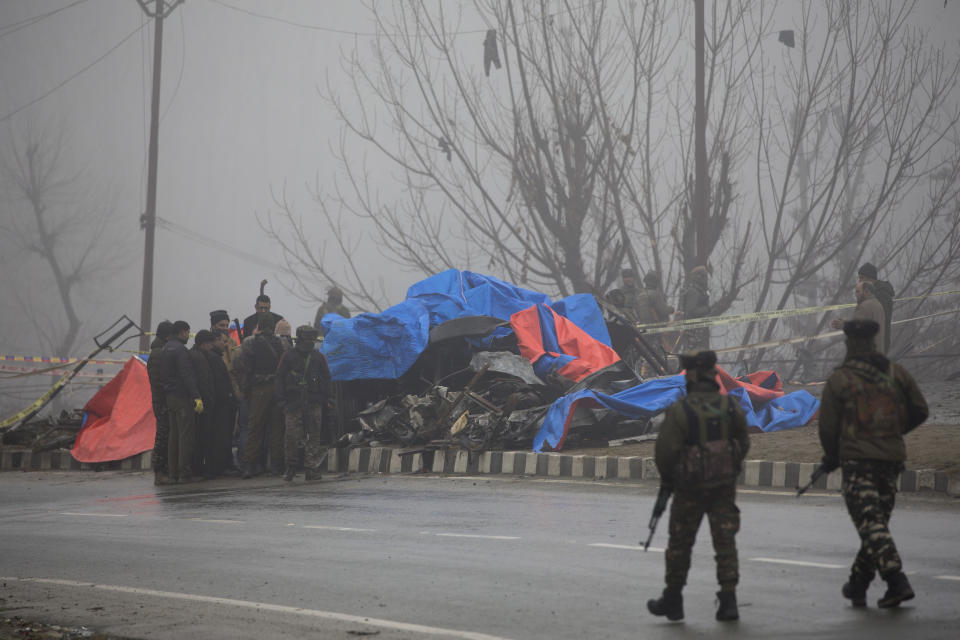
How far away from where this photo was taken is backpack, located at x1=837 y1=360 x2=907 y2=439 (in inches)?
248

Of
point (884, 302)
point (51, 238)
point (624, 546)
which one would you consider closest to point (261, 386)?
point (884, 302)

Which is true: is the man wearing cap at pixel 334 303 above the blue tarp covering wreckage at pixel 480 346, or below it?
above

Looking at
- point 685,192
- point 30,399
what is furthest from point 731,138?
point 30,399

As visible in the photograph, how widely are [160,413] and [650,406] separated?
608 centimetres

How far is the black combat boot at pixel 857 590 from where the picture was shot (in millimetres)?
6160

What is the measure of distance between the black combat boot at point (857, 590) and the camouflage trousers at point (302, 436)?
928 cm

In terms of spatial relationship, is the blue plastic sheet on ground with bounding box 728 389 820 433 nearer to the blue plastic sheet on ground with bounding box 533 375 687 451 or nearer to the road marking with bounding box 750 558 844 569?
the blue plastic sheet on ground with bounding box 533 375 687 451

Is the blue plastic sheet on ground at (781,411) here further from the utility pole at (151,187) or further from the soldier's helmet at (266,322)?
the utility pole at (151,187)

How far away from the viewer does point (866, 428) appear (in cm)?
630

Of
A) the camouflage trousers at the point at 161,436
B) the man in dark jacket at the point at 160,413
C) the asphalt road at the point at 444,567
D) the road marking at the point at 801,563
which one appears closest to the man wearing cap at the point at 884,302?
the asphalt road at the point at 444,567

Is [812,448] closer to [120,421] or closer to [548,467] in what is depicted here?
[548,467]

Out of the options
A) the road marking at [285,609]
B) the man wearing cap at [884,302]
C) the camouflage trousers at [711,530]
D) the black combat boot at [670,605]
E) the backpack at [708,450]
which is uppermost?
the man wearing cap at [884,302]

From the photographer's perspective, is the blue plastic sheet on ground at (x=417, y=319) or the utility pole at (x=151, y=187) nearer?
the blue plastic sheet on ground at (x=417, y=319)

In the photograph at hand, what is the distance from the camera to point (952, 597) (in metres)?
6.30
